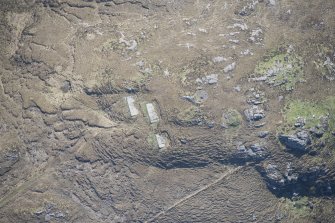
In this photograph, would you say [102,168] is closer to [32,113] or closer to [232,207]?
[32,113]

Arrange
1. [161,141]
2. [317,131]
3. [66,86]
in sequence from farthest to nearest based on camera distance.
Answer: [66,86]
[161,141]
[317,131]

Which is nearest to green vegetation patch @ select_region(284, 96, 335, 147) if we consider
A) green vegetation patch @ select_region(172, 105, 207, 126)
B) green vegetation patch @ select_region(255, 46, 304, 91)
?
green vegetation patch @ select_region(255, 46, 304, 91)

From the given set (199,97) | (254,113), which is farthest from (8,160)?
(254,113)

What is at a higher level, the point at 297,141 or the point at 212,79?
the point at 212,79

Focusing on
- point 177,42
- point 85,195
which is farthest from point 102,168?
point 177,42

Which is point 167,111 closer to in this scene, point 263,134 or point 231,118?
point 231,118

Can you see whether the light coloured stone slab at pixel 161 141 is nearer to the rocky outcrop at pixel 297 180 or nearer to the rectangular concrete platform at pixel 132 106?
the rectangular concrete platform at pixel 132 106
